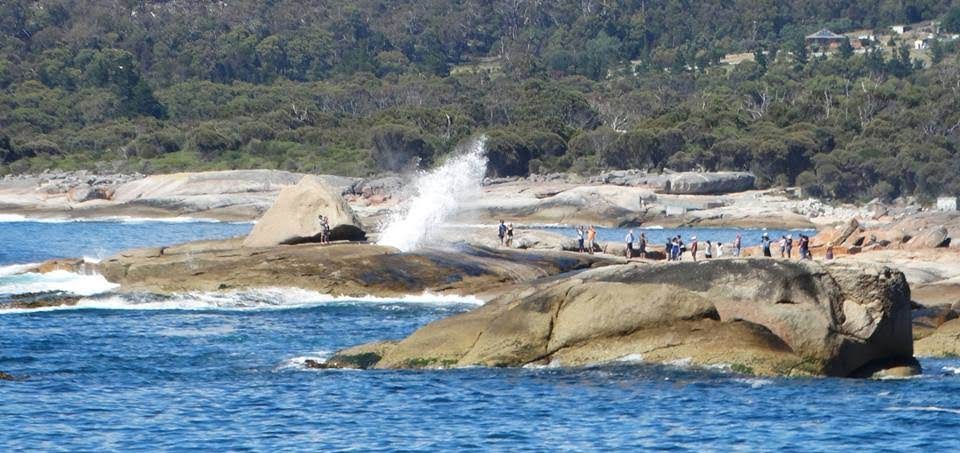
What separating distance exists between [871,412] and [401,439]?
7265mm

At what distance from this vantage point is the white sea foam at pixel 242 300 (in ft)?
138

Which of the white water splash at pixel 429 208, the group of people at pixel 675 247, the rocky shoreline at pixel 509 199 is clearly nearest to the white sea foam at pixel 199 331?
the white water splash at pixel 429 208

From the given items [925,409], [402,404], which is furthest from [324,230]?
[925,409]

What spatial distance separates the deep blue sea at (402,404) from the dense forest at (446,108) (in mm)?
82182

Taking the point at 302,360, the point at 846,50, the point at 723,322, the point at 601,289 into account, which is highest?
the point at 846,50

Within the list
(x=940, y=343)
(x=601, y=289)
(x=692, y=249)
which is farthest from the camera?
(x=692, y=249)

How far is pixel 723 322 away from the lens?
28.3 m

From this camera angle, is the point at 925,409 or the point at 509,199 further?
the point at 509,199

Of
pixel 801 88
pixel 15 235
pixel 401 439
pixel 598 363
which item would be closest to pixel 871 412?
pixel 598 363

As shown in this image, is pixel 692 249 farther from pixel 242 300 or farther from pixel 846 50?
pixel 846 50

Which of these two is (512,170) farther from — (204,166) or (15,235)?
(15,235)

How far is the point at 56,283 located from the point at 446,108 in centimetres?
9594

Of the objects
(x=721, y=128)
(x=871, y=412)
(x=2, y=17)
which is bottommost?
(x=871, y=412)

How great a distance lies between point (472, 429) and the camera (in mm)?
24453
